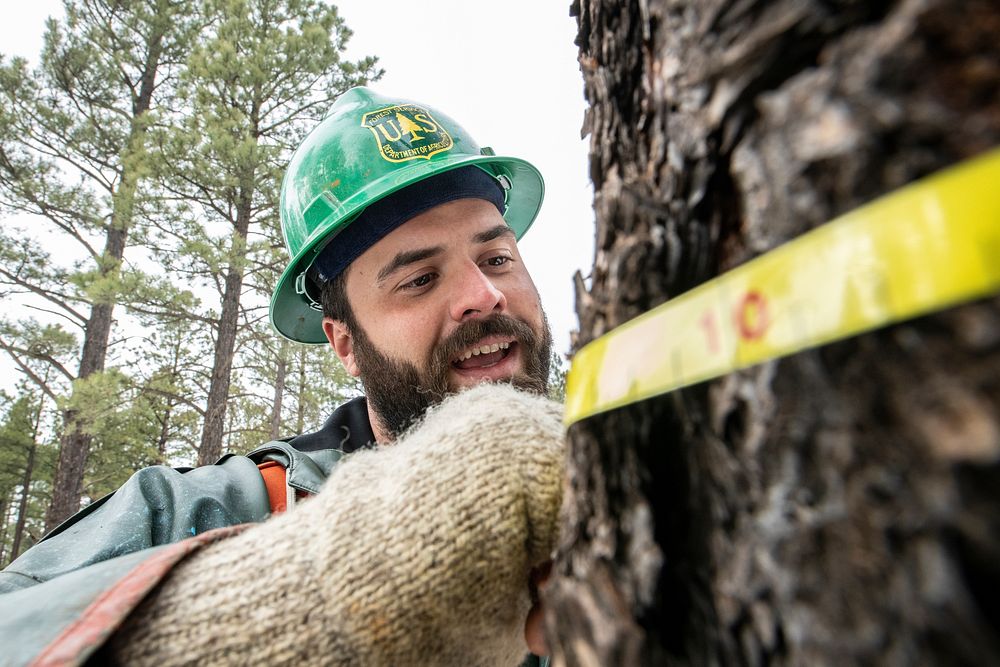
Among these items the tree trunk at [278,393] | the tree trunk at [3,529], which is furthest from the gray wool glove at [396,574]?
the tree trunk at [3,529]

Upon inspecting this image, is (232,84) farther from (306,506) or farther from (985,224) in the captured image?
(985,224)

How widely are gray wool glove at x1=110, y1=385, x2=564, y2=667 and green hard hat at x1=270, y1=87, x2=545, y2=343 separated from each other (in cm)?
185

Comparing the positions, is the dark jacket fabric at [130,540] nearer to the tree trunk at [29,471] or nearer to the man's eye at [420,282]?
the man's eye at [420,282]

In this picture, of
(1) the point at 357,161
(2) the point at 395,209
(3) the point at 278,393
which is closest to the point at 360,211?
(2) the point at 395,209

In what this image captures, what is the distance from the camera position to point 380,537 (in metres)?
0.94

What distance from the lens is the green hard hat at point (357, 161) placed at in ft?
8.88

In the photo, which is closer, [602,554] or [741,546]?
[741,546]

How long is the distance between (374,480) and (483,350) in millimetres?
1503

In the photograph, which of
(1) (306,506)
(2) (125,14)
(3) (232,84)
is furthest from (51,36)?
(1) (306,506)

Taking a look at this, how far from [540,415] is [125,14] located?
714 inches

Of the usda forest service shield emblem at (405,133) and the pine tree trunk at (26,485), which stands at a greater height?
the pine tree trunk at (26,485)

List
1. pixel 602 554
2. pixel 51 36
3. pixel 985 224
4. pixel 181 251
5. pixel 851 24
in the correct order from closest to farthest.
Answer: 1. pixel 985 224
2. pixel 851 24
3. pixel 602 554
4. pixel 181 251
5. pixel 51 36

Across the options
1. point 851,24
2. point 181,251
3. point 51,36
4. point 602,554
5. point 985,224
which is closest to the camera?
point 985,224

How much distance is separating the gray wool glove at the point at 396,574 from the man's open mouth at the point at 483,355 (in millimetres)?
1476
